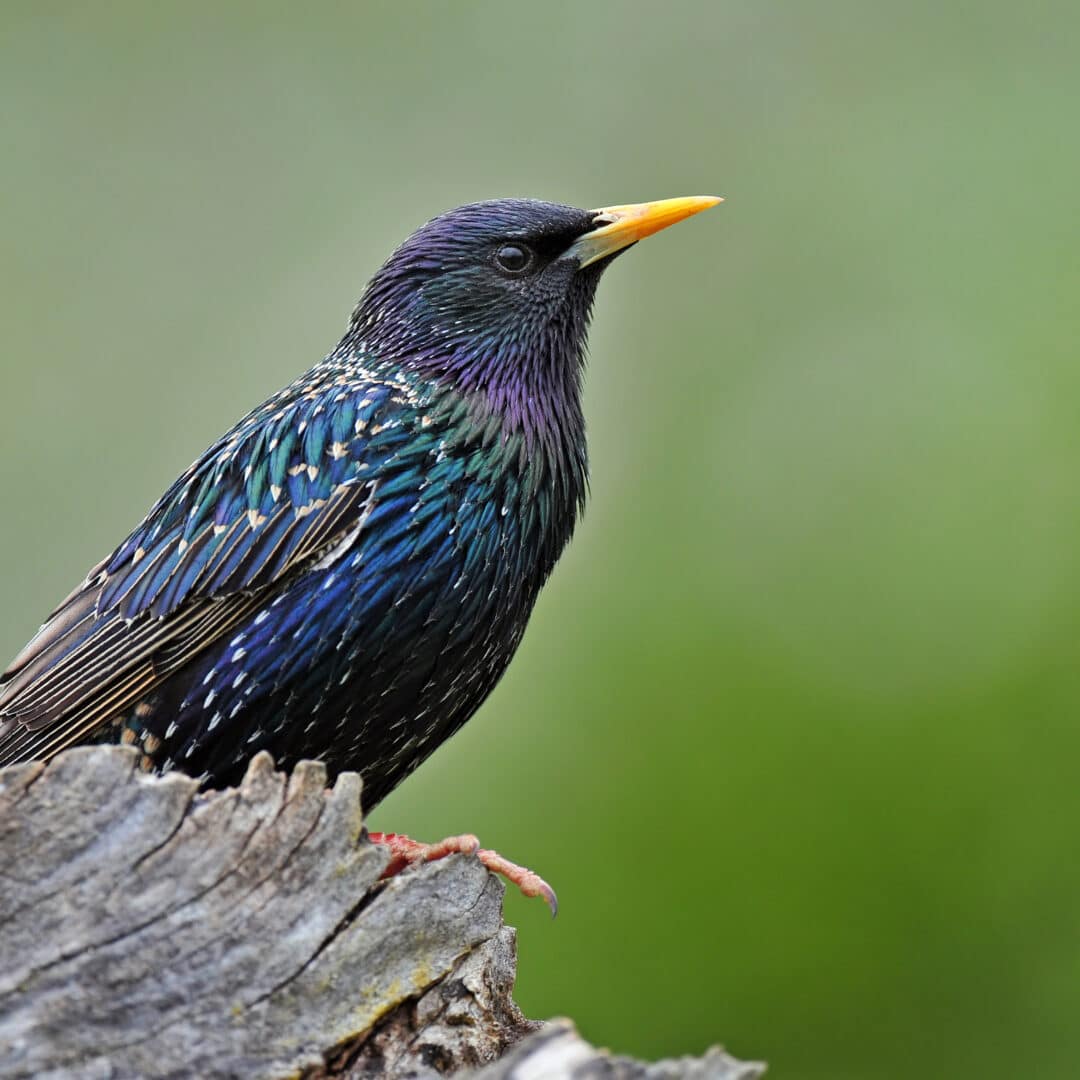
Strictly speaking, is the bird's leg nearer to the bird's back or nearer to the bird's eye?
the bird's back

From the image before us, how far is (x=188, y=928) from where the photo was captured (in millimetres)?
2332

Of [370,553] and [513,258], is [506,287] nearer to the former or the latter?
[513,258]

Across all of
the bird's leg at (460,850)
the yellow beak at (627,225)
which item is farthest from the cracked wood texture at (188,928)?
the yellow beak at (627,225)

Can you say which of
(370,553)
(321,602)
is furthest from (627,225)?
(321,602)

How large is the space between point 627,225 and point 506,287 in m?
0.35

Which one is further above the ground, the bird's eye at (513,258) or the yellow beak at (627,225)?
the yellow beak at (627,225)

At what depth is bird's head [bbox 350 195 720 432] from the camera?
384 centimetres

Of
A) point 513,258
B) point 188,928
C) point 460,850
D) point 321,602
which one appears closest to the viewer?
point 188,928

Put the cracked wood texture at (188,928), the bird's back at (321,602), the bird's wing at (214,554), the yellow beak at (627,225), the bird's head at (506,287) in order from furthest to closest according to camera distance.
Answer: the yellow beak at (627,225), the bird's head at (506,287), the bird's wing at (214,554), the bird's back at (321,602), the cracked wood texture at (188,928)

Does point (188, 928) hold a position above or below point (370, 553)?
below

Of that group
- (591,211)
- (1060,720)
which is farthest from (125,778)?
(1060,720)

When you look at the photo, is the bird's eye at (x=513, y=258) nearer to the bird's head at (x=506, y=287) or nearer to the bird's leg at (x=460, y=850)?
the bird's head at (x=506, y=287)

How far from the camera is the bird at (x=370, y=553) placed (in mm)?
3334

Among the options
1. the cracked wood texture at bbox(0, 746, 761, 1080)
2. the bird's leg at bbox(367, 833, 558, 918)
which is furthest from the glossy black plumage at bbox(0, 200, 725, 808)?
the cracked wood texture at bbox(0, 746, 761, 1080)
